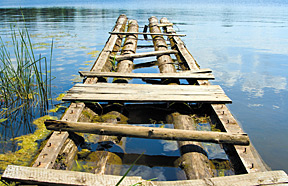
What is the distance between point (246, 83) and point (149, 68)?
3.16 metres

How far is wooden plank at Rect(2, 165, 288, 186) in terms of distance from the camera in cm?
240

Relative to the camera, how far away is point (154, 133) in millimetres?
3229

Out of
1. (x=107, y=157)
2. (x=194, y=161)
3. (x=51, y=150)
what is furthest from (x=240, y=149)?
(x=51, y=150)

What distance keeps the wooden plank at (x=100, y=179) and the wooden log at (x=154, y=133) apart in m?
0.68

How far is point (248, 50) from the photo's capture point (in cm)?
1075

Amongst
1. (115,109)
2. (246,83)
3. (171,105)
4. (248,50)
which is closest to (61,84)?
(115,109)

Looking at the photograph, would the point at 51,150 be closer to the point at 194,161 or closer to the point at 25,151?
the point at 25,151

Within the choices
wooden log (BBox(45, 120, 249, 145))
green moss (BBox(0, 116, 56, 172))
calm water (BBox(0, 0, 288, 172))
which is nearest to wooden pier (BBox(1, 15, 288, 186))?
wooden log (BBox(45, 120, 249, 145))

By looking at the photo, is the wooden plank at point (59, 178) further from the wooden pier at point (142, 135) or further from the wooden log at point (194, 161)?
the wooden log at point (194, 161)

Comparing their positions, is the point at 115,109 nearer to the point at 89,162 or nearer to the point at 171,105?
the point at 171,105

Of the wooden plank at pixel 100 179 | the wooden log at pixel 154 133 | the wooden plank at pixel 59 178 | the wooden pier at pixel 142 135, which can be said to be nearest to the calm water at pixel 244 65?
the wooden pier at pixel 142 135

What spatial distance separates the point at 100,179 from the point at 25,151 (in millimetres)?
2006

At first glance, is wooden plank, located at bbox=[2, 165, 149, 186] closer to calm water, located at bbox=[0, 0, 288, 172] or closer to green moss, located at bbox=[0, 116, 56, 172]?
green moss, located at bbox=[0, 116, 56, 172]

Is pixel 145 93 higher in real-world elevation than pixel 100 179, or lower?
higher
